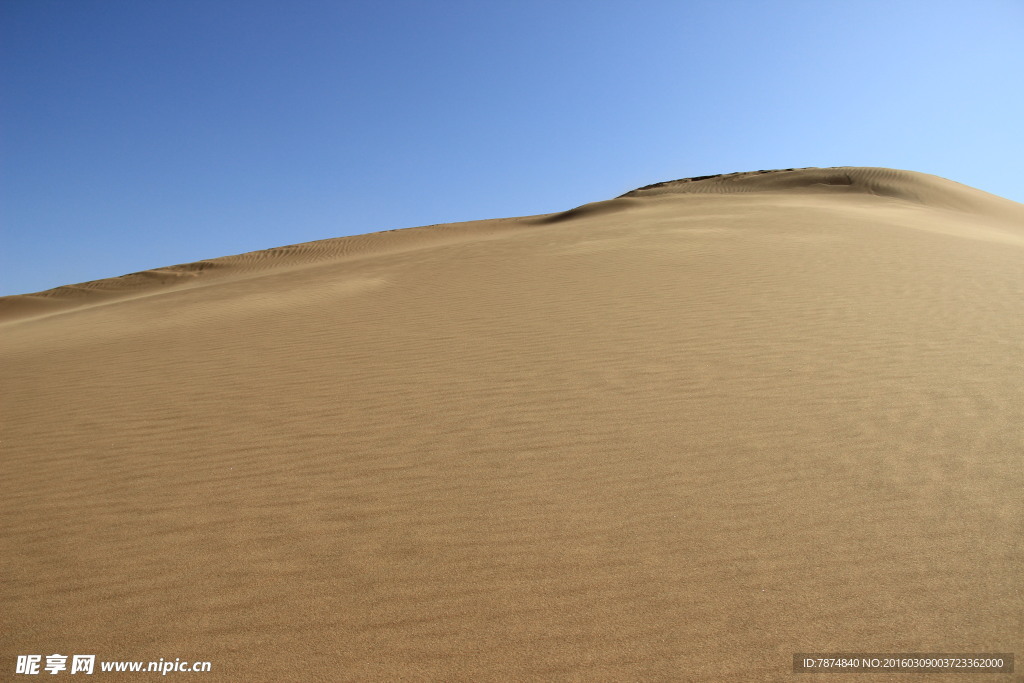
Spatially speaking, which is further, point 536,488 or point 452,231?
point 452,231

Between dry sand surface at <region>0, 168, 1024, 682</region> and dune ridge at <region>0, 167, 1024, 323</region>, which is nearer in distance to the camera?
dry sand surface at <region>0, 168, 1024, 682</region>

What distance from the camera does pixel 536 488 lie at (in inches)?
149

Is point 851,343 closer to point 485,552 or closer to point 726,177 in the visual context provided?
point 485,552

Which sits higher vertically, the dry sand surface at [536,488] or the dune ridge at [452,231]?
the dune ridge at [452,231]

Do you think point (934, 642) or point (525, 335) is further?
point (525, 335)

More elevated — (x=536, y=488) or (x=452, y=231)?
(x=452, y=231)

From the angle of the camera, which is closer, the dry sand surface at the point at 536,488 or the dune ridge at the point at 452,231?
the dry sand surface at the point at 536,488

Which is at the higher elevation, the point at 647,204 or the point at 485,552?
the point at 647,204

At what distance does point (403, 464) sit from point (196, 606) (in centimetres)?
155

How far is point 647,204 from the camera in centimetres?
2367

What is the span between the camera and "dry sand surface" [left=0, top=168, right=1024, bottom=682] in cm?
264

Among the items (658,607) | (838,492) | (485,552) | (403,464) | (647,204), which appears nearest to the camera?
(658,607)

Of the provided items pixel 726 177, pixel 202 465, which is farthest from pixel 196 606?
pixel 726 177

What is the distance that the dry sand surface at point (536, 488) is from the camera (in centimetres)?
264
